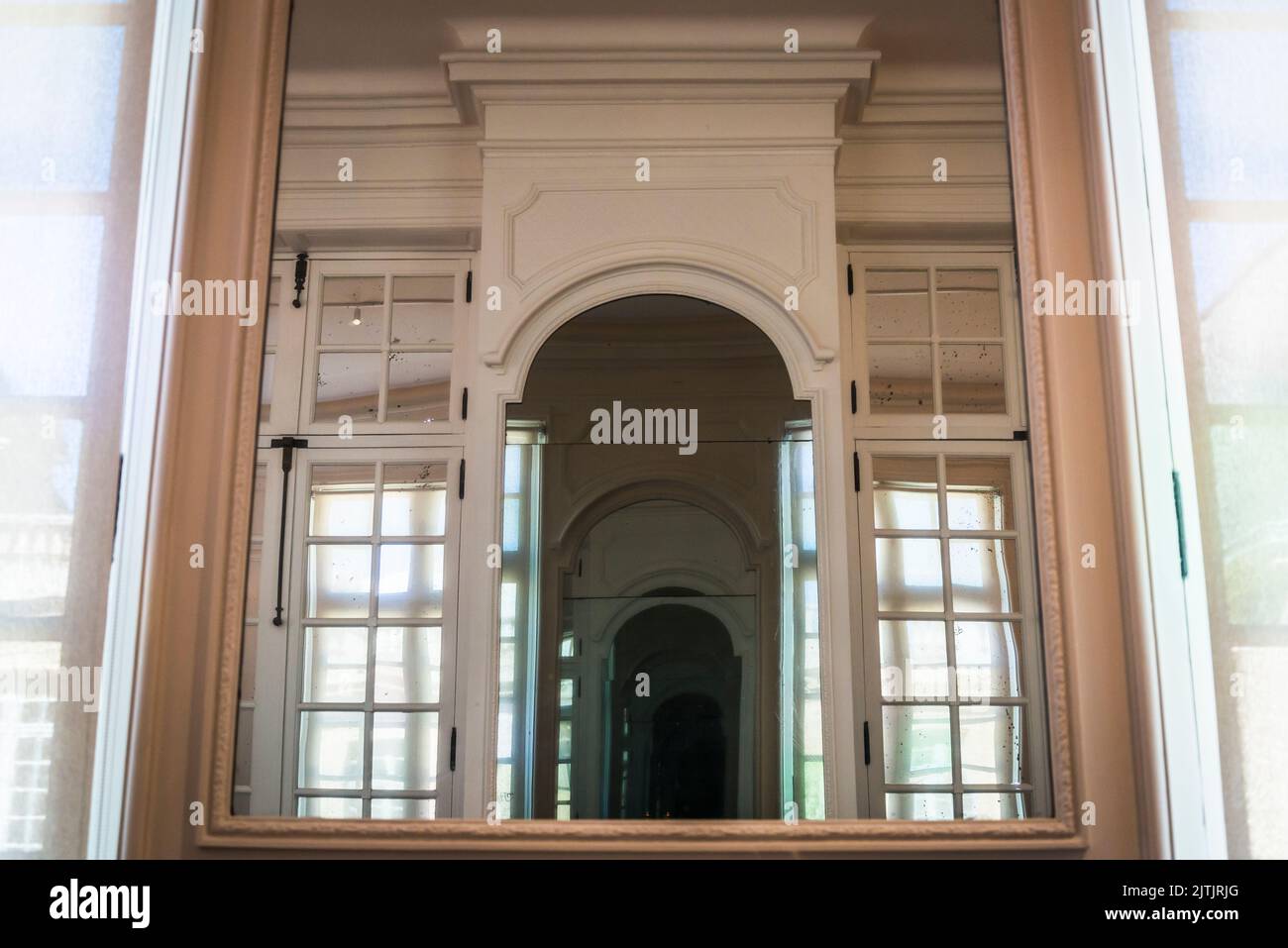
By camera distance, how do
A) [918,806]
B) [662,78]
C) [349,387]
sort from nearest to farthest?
[918,806], [349,387], [662,78]

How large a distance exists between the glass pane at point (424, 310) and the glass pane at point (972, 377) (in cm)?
77

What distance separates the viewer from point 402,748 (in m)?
1.51

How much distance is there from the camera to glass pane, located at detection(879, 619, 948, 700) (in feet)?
4.97

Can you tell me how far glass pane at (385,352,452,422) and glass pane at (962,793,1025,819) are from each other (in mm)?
950

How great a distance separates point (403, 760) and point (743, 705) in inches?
19.4

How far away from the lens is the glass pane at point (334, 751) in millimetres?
1511

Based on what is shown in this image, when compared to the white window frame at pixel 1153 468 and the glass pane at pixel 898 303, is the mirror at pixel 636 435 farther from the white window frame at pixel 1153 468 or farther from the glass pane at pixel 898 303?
the white window frame at pixel 1153 468

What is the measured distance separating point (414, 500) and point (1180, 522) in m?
A: 1.12

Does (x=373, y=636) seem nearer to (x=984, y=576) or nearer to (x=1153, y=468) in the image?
(x=984, y=576)

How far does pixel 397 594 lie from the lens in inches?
60.7

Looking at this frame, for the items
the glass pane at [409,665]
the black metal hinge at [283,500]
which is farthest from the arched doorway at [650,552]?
the black metal hinge at [283,500]

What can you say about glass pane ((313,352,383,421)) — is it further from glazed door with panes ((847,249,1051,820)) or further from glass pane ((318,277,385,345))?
glazed door with panes ((847,249,1051,820))

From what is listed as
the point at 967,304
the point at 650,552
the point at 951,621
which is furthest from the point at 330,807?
the point at 967,304

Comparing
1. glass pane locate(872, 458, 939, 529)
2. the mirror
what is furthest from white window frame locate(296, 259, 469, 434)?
glass pane locate(872, 458, 939, 529)
